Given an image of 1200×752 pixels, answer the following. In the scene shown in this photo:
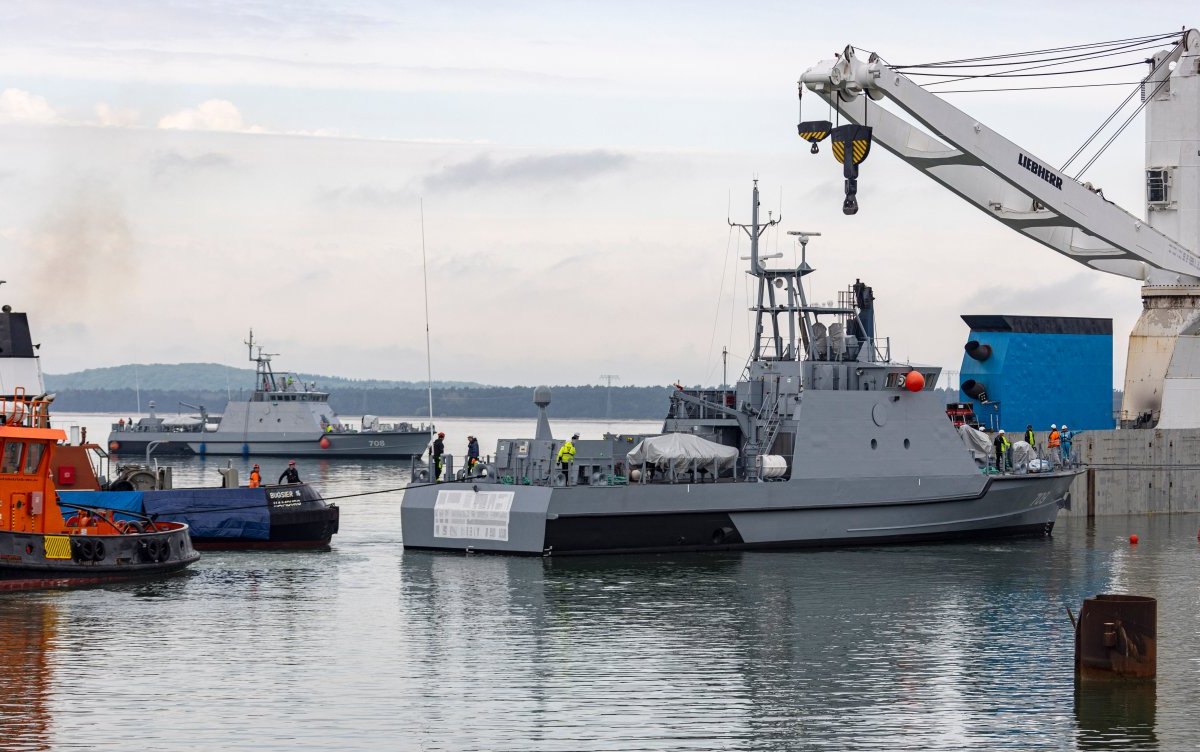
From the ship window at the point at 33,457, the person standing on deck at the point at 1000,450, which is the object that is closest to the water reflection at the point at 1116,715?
the person standing on deck at the point at 1000,450

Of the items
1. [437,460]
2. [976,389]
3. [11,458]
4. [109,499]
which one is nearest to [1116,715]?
[437,460]

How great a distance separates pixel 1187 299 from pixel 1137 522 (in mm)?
8233

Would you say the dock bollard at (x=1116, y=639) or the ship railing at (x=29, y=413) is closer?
the dock bollard at (x=1116, y=639)

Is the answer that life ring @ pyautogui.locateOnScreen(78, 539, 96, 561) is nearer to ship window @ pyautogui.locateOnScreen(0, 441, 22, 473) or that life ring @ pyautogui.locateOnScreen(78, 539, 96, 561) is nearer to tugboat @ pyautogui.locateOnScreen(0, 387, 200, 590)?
tugboat @ pyautogui.locateOnScreen(0, 387, 200, 590)

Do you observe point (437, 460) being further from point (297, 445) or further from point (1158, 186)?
point (297, 445)

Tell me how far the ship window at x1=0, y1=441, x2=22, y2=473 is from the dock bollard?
17948mm

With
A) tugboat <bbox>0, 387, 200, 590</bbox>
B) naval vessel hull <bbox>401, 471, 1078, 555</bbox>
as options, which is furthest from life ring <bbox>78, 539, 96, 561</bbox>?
naval vessel hull <bbox>401, 471, 1078, 555</bbox>

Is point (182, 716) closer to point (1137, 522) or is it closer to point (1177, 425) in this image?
point (1137, 522)

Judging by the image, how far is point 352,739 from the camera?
15852 millimetres

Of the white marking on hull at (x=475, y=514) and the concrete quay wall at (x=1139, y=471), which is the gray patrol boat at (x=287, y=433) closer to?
the concrete quay wall at (x=1139, y=471)

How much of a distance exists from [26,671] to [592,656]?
7274 mm

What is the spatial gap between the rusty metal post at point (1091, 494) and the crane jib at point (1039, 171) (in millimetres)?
7870

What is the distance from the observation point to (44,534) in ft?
84.9

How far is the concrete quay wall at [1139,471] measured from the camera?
136 feet
